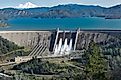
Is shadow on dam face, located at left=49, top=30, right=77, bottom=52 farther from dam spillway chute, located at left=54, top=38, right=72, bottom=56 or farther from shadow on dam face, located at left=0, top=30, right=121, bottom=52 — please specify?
dam spillway chute, located at left=54, top=38, right=72, bottom=56

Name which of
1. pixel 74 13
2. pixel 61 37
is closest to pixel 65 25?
pixel 61 37

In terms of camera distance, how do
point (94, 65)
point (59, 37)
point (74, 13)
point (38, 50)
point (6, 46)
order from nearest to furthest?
point (94, 65) → point (38, 50) → point (6, 46) → point (59, 37) → point (74, 13)

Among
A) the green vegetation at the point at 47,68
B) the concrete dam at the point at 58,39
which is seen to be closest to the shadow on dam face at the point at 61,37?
the concrete dam at the point at 58,39

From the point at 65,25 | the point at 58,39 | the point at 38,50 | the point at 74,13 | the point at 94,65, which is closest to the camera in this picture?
the point at 94,65

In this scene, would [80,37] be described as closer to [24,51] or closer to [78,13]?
[24,51]

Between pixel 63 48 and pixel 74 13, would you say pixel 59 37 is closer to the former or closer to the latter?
pixel 63 48

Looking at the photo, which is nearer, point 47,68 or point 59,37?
point 47,68

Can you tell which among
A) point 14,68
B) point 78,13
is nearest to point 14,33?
point 14,68

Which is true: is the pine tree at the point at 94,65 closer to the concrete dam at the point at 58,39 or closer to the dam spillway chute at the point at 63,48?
the dam spillway chute at the point at 63,48

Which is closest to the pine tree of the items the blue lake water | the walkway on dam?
the walkway on dam
